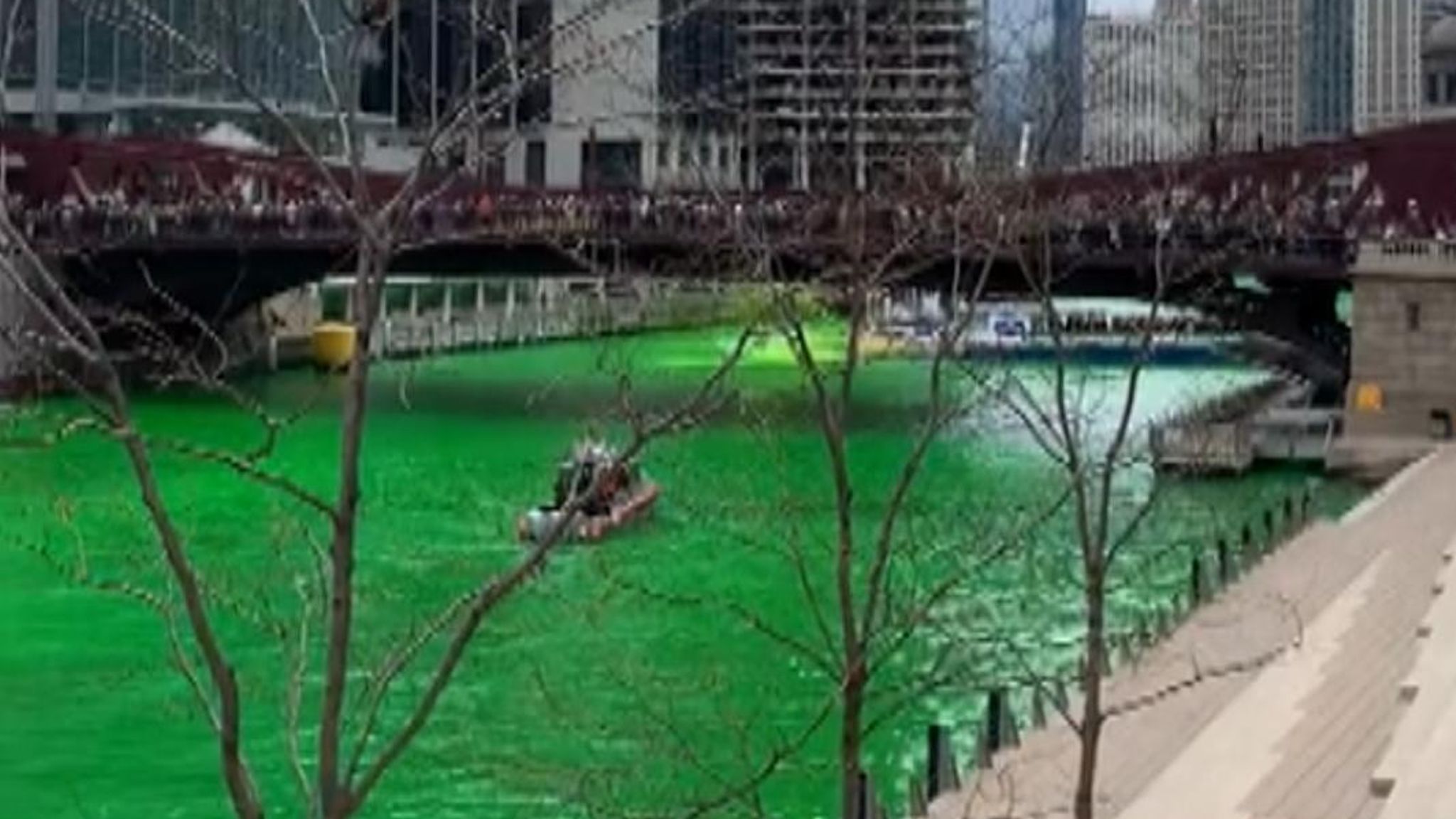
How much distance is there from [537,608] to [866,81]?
19.6m

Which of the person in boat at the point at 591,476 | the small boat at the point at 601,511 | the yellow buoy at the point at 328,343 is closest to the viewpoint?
the person in boat at the point at 591,476

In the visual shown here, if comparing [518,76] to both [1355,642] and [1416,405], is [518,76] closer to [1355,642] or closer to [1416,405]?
[1355,642]

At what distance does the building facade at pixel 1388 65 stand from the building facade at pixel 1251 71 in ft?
98.3

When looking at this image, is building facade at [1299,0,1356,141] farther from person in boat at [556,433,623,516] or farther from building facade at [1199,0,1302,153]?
person in boat at [556,433,623,516]

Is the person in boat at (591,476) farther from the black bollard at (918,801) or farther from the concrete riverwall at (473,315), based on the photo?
the concrete riverwall at (473,315)

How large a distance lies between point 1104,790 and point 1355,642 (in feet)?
22.2

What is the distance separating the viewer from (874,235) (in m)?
17.4

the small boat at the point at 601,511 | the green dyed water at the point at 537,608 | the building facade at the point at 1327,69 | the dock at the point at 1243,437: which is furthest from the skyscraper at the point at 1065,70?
the building facade at the point at 1327,69

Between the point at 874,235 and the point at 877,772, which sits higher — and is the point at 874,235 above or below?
above

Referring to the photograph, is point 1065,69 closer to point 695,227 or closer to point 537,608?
point 537,608

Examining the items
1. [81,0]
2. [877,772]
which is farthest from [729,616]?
[81,0]

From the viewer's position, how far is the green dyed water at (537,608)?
2231 cm

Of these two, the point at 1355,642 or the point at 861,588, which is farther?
the point at 861,588

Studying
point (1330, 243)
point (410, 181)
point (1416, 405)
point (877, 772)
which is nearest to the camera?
point (410, 181)
